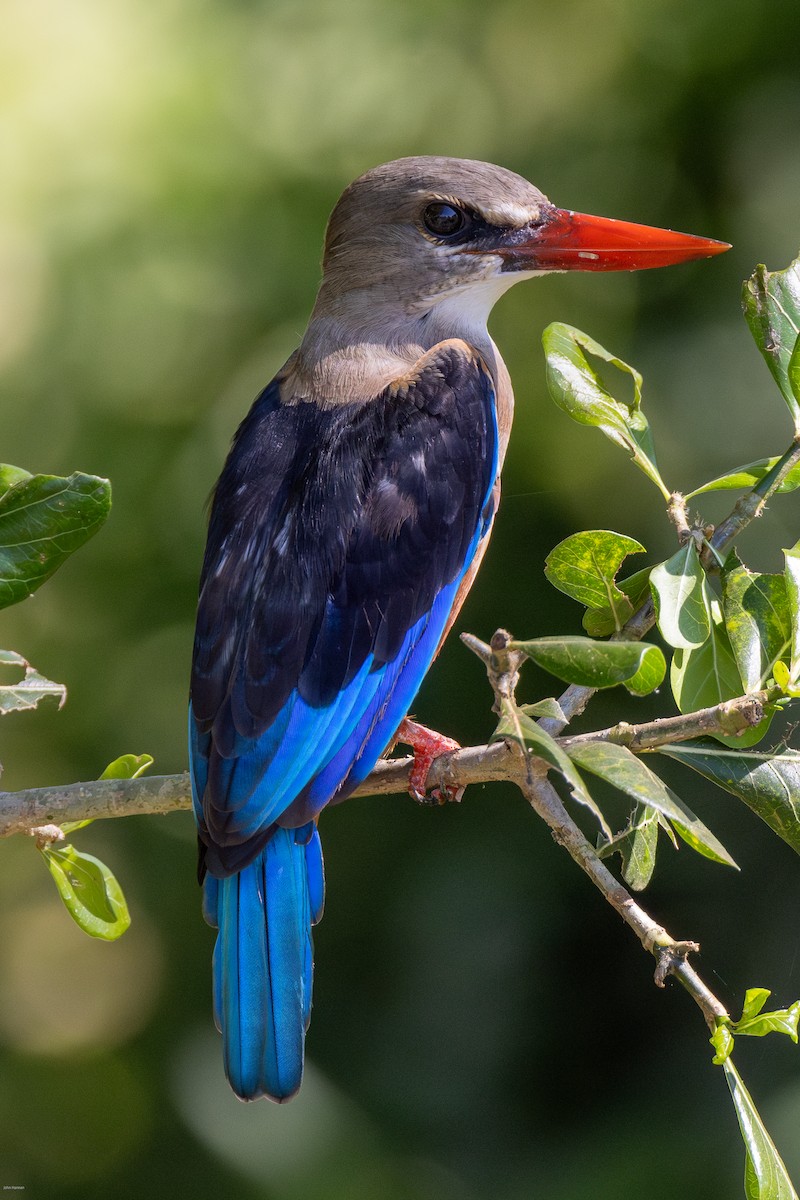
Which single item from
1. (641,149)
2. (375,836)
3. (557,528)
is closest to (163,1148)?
(375,836)

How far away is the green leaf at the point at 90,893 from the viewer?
6.11 feet

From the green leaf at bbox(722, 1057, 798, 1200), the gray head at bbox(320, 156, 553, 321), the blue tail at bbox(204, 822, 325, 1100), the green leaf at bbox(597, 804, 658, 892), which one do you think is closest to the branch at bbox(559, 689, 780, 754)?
the green leaf at bbox(597, 804, 658, 892)

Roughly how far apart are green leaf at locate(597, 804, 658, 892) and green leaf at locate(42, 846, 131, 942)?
27.2 inches

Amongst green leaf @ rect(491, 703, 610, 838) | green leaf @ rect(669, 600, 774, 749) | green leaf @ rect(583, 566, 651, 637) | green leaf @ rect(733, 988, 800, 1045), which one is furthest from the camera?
green leaf @ rect(583, 566, 651, 637)

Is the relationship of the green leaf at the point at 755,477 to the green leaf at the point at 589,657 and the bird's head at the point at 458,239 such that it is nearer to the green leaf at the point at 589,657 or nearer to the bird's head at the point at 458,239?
the green leaf at the point at 589,657

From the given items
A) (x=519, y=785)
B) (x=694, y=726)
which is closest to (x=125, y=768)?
(x=519, y=785)

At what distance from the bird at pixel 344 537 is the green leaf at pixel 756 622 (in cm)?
57

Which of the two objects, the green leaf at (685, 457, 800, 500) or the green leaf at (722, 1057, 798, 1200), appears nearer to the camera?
the green leaf at (722, 1057, 798, 1200)

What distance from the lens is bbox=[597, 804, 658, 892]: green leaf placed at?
167 centimetres

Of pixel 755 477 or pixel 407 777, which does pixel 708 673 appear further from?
pixel 407 777

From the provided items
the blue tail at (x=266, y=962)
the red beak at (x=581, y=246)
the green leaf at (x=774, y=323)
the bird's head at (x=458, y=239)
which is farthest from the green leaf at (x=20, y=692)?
the red beak at (x=581, y=246)

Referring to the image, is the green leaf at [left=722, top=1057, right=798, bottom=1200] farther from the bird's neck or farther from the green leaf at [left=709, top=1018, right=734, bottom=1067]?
the bird's neck

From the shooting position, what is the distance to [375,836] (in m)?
2.91

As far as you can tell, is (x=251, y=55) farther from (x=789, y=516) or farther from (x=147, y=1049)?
(x=147, y=1049)
